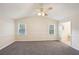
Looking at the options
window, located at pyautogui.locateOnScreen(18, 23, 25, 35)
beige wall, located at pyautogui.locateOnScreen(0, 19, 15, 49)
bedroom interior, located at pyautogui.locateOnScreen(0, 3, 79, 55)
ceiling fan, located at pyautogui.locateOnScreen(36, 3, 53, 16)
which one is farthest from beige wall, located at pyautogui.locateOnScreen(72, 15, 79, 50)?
beige wall, located at pyautogui.locateOnScreen(0, 19, 15, 49)

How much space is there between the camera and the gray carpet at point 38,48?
1.70 meters

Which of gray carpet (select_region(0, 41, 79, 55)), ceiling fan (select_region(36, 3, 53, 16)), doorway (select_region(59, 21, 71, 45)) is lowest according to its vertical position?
gray carpet (select_region(0, 41, 79, 55))

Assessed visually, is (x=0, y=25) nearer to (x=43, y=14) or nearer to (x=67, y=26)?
(x=43, y=14)

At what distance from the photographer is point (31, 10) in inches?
68.0

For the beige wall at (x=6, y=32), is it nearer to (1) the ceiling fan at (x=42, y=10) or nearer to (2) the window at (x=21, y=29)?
(2) the window at (x=21, y=29)

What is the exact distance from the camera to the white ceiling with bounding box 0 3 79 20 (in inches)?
65.4

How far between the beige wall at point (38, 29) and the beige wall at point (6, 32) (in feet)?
0.40

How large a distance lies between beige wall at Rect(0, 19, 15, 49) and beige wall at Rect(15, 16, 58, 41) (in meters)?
0.12

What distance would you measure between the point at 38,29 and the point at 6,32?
530 mm

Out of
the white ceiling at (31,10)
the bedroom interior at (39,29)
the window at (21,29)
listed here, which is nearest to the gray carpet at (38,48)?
the bedroom interior at (39,29)

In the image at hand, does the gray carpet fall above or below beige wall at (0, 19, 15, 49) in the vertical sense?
below

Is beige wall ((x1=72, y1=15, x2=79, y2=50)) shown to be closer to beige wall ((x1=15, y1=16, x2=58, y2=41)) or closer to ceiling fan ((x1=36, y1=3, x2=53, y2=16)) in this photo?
beige wall ((x1=15, y1=16, x2=58, y2=41))
